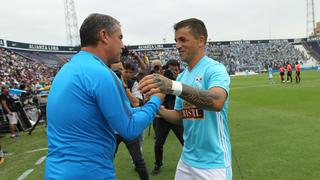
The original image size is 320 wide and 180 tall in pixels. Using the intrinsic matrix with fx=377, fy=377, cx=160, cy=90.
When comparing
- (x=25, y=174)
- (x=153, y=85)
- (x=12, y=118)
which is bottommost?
(x=25, y=174)

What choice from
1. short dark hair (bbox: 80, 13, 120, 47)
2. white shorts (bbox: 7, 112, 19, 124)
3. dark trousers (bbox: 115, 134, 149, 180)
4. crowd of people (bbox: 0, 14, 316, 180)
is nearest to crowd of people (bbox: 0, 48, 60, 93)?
white shorts (bbox: 7, 112, 19, 124)

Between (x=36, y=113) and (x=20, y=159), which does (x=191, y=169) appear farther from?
(x=36, y=113)

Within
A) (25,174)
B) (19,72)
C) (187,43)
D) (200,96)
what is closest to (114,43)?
(200,96)

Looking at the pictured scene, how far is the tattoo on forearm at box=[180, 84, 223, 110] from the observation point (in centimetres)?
288

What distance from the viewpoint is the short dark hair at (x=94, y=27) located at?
2.50m

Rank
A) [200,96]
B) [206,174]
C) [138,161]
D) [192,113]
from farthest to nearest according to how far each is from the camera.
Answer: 1. [138,161]
2. [192,113]
3. [206,174]
4. [200,96]

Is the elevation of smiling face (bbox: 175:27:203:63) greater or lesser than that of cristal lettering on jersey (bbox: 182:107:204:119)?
greater

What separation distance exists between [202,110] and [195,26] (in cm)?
76

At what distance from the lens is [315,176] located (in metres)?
6.36

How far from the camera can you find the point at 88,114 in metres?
2.40

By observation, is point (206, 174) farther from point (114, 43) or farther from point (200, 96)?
point (114, 43)

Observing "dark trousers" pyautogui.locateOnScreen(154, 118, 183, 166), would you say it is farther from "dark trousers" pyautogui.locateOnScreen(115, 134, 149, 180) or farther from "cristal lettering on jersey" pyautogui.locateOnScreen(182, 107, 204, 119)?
"cristal lettering on jersey" pyautogui.locateOnScreen(182, 107, 204, 119)

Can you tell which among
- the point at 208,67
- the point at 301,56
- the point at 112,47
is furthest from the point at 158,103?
the point at 301,56

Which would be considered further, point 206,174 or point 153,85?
point 206,174
